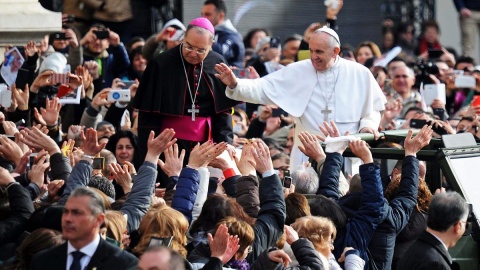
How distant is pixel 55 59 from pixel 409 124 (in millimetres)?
3447

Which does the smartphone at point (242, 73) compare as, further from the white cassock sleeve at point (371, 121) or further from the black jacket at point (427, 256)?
the black jacket at point (427, 256)

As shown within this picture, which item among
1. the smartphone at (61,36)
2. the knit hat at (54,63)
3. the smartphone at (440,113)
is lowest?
the smartphone at (440,113)

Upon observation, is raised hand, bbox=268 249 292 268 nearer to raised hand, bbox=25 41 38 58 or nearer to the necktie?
the necktie

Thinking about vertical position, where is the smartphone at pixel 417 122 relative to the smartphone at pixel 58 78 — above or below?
below

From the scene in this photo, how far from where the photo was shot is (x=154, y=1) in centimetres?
2034

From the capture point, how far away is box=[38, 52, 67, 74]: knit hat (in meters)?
14.8

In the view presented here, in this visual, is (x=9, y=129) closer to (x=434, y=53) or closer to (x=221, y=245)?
(x=221, y=245)

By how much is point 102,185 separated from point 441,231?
2.56 meters

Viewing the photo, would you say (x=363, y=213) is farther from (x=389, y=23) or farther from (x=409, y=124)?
(x=389, y=23)

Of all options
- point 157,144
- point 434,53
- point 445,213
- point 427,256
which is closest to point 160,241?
point 157,144

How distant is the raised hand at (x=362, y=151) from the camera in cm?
1077

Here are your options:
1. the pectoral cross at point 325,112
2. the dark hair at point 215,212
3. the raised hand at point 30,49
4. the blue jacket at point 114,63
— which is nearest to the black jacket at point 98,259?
the dark hair at point 215,212

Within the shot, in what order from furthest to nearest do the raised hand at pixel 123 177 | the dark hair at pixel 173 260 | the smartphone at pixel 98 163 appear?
1. the smartphone at pixel 98 163
2. the raised hand at pixel 123 177
3. the dark hair at pixel 173 260

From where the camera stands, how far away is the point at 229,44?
57.6 ft
